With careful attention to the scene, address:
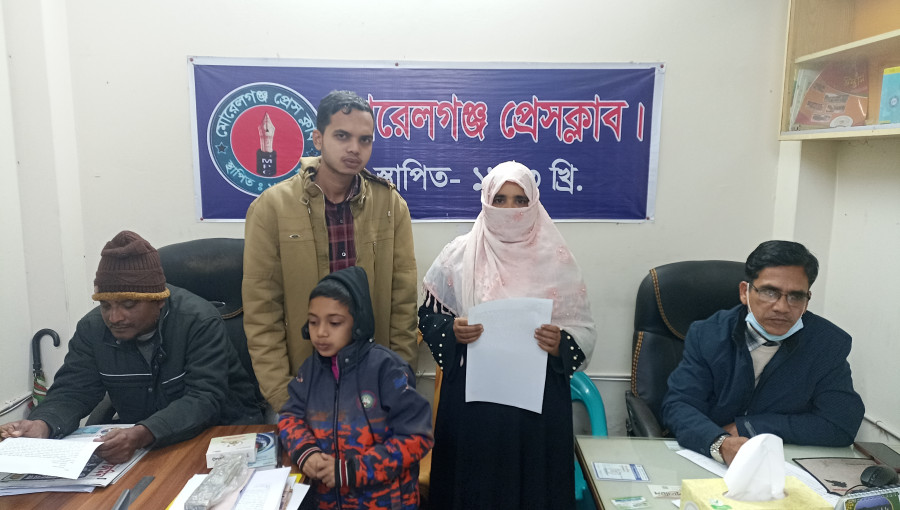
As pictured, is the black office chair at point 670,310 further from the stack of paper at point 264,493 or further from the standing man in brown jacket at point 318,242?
the stack of paper at point 264,493

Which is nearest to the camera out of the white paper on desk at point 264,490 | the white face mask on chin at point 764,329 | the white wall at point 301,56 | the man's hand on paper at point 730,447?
the white paper on desk at point 264,490

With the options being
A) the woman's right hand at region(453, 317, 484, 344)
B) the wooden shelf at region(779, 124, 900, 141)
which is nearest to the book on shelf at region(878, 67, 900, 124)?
the wooden shelf at region(779, 124, 900, 141)

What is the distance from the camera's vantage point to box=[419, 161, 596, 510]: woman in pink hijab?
66.1 inches

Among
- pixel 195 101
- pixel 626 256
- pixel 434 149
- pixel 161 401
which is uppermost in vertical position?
pixel 195 101

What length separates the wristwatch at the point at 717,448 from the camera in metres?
1.50

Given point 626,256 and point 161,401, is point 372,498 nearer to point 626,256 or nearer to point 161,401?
point 161,401

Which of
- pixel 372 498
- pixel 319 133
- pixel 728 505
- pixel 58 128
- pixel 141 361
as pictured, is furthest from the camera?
pixel 58 128

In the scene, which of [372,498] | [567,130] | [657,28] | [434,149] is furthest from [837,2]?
[372,498]

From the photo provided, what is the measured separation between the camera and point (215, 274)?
2.09 meters

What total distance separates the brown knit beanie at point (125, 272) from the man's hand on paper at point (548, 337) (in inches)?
44.1

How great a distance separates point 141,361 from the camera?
5.43ft

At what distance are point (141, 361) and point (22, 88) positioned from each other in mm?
1391

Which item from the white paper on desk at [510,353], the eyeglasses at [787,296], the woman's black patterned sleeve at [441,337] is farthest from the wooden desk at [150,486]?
the eyeglasses at [787,296]

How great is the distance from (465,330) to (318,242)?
1.83 feet
